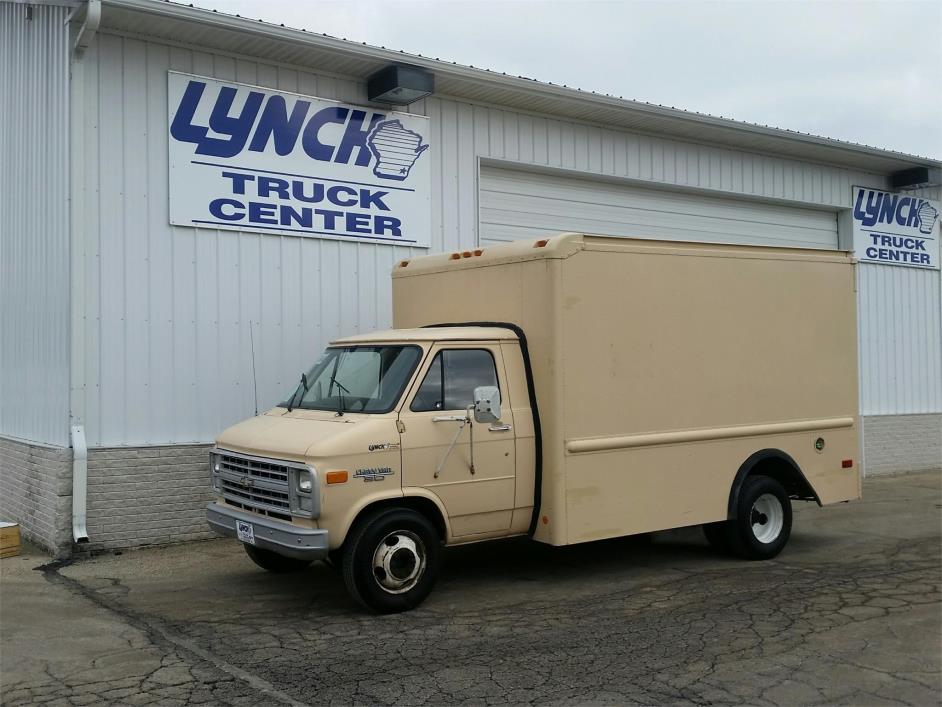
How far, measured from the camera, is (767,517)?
956cm

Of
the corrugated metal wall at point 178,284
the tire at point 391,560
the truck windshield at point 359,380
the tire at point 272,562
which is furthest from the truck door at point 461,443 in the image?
the corrugated metal wall at point 178,284

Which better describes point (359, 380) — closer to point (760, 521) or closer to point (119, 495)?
point (119, 495)

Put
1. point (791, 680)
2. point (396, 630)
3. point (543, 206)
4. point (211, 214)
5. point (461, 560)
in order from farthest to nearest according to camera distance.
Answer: point (543, 206) → point (211, 214) → point (461, 560) → point (396, 630) → point (791, 680)

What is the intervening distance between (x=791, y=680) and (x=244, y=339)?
23.0 feet

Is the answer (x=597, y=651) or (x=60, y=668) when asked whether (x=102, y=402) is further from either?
(x=597, y=651)

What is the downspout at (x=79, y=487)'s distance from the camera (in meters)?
9.59

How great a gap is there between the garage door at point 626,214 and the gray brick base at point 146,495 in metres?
4.98

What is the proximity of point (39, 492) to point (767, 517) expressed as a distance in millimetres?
7432

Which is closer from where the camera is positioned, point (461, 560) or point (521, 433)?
point (521, 433)

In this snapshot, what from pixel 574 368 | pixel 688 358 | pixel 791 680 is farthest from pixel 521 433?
pixel 791 680

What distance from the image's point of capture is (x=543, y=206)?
1363cm

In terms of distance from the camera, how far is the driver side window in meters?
7.72

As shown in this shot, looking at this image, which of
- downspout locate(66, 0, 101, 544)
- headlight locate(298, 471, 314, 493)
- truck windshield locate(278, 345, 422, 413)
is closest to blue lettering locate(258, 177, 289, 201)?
downspout locate(66, 0, 101, 544)

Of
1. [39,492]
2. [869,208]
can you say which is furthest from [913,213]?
[39,492]
